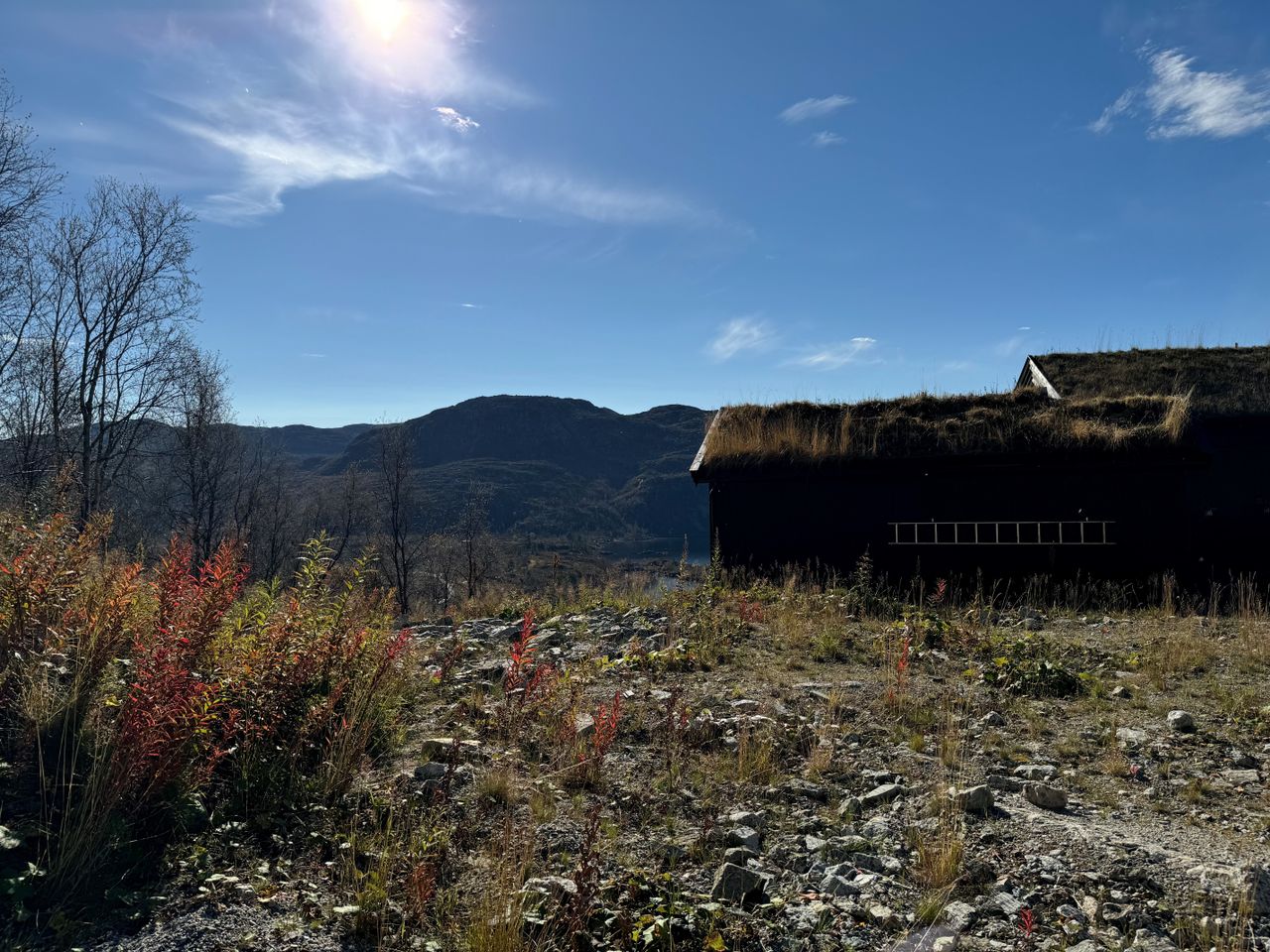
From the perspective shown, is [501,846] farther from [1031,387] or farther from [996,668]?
[1031,387]

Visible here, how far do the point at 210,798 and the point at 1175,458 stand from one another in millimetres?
14037

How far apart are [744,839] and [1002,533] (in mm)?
10580

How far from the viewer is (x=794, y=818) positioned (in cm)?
432

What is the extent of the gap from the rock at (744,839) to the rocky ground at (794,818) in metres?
A: 0.01

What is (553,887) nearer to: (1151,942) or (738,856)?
(738,856)

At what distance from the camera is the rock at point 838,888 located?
3.48 meters

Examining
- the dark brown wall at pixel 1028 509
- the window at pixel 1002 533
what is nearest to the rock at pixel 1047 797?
the dark brown wall at pixel 1028 509

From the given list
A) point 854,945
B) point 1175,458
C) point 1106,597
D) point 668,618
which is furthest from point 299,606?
point 1175,458

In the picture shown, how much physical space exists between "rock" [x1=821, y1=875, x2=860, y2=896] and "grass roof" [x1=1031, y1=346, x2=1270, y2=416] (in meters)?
13.4

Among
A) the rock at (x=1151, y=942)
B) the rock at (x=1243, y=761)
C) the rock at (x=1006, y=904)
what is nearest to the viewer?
the rock at (x=1151, y=942)

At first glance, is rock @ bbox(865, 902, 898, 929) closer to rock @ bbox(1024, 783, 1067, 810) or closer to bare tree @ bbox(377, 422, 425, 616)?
rock @ bbox(1024, 783, 1067, 810)

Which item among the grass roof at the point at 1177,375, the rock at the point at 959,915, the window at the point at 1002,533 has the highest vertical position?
the grass roof at the point at 1177,375

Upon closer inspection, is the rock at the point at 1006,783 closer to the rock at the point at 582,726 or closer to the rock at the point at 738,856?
the rock at the point at 738,856

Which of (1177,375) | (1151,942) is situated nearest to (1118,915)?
(1151,942)
